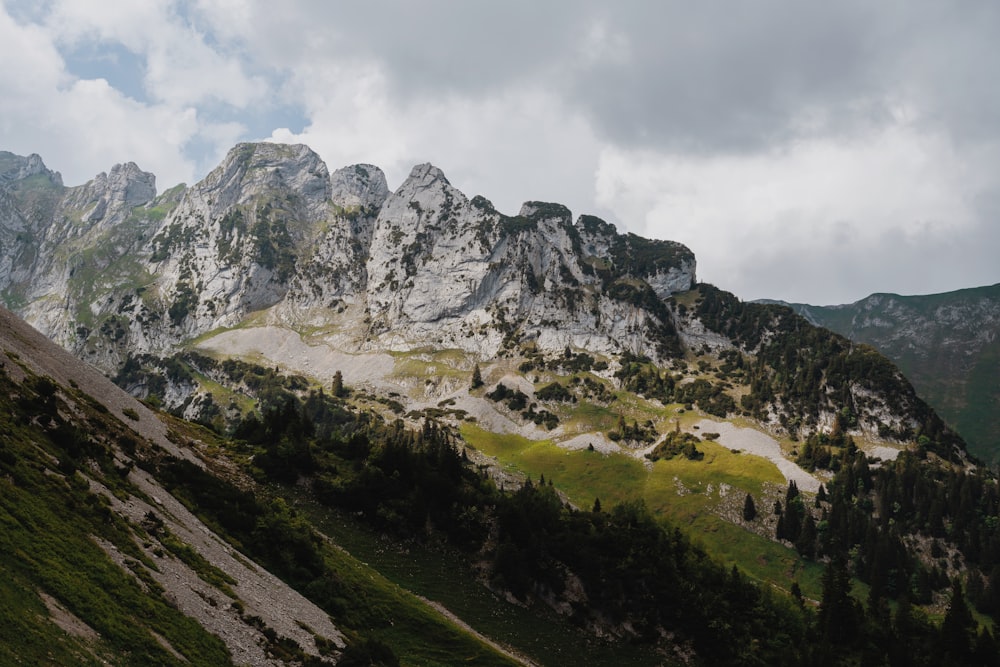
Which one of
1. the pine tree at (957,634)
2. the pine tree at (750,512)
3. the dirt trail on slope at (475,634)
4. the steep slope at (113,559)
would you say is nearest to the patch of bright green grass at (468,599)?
the dirt trail on slope at (475,634)

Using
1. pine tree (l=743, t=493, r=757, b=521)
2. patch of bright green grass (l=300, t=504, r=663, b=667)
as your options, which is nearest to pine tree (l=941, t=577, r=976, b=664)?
patch of bright green grass (l=300, t=504, r=663, b=667)

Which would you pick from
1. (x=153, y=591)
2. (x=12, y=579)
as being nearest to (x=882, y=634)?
(x=153, y=591)

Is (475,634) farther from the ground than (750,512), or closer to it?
closer to it

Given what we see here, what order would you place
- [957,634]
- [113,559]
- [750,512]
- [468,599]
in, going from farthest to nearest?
[750,512], [957,634], [468,599], [113,559]

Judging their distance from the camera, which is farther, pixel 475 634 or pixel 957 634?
pixel 957 634

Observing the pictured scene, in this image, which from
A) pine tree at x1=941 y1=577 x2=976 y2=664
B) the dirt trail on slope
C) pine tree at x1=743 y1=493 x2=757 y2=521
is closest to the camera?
the dirt trail on slope

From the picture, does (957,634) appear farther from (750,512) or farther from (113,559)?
(750,512)

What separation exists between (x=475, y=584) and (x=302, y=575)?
87.1 ft

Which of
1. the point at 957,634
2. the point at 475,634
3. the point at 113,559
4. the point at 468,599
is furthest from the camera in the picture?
the point at 957,634

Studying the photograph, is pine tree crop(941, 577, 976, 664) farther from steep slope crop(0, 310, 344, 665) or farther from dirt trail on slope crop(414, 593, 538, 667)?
steep slope crop(0, 310, 344, 665)

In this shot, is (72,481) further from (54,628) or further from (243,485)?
(243,485)

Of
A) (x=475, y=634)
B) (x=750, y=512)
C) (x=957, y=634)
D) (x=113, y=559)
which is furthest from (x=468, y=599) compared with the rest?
(x=750, y=512)

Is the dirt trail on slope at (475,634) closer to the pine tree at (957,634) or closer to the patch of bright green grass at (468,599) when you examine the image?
the patch of bright green grass at (468,599)

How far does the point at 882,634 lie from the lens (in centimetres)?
8625
